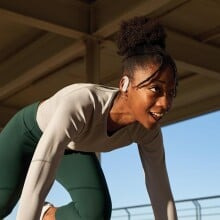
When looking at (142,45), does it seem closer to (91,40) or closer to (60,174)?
(60,174)

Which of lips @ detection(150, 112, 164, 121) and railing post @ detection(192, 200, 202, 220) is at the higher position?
railing post @ detection(192, 200, 202, 220)

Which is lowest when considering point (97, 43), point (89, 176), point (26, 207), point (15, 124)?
point (26, 207)

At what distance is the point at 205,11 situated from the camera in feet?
21.4

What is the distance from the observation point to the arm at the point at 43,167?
169 cm

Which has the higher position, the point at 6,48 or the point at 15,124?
the point at 6,48

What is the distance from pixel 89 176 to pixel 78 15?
4300 mm

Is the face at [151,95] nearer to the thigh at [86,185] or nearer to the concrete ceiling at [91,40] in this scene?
the thigh at [86,185]

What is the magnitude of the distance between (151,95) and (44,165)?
0.37 metres

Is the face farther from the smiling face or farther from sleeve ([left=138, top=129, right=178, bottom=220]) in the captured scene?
sleeve ([left=138, top=129, right=178, bottom=220])

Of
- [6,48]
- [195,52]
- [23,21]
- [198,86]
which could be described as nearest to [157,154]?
[23,21]

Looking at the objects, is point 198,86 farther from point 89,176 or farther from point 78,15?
point 89,176

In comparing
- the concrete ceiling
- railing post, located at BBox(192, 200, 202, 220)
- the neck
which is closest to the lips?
the neck

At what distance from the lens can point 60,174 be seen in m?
2.28

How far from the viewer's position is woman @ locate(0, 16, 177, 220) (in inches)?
69.0
